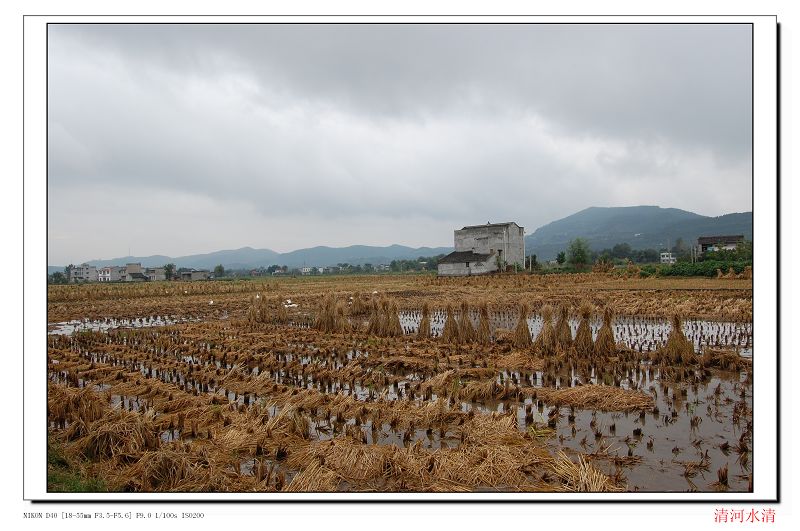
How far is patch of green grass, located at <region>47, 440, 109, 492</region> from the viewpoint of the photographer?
5.08 metres

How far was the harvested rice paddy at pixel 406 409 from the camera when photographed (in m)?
5.24

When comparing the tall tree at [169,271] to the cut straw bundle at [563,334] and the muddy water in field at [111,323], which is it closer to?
the muddy water in field at [111,323]

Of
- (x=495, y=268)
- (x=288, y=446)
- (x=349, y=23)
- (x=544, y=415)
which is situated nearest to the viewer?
(x=349, y=23)

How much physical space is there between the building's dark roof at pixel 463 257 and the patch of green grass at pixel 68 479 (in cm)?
4270

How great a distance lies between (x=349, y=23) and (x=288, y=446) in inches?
208

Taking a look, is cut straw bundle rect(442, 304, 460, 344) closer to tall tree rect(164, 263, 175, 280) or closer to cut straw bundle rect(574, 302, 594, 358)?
cut straw bundle rect(574, 302, 594, 358)

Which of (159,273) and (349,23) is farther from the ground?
(349,23)

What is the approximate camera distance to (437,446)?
6207 millimetres

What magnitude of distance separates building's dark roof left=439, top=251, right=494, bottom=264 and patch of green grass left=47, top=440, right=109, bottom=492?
4270cm

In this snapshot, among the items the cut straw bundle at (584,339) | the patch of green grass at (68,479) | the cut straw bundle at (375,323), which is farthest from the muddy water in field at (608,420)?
the cut straw bundle at (375,323)

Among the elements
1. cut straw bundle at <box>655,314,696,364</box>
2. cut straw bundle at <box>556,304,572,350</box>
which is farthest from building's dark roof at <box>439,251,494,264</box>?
cut straw bundle at <box>655,314,696,364</box>

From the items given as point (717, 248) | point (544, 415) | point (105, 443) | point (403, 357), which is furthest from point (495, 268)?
point (105, 443)

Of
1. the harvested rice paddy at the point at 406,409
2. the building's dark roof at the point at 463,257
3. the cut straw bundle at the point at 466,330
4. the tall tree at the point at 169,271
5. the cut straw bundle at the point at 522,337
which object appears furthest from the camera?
the tall tree at the point at 169,271
